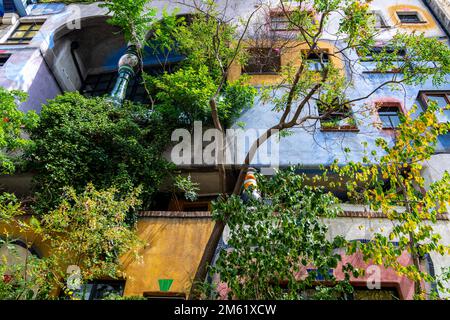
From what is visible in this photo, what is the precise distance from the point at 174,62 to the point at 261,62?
13.6 ft

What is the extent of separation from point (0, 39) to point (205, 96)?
9853 millimetres

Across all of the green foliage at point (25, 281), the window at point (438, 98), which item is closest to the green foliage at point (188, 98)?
the green foliage at point (25, 281)

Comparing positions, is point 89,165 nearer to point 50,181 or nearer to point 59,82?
point 50,181

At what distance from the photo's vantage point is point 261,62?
1355 cm

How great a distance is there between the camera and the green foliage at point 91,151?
8531 mm

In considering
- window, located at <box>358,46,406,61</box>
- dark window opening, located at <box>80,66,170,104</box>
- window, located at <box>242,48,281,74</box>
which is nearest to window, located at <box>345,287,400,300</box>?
window, located at <box>358,46,406,61</box>

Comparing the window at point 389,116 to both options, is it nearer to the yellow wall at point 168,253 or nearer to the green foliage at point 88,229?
the yellow wall at point 168,253

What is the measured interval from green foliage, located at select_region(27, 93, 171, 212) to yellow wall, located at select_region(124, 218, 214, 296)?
3.34 ft

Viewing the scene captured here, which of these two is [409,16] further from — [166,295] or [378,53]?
[166,295]

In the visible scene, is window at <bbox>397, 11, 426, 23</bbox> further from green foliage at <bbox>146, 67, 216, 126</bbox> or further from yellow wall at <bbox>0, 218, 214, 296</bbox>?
yellow wall at <bbox>0, 218, 214, 296</bbox>

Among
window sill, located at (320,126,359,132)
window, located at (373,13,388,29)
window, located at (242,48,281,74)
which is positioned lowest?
window sill, located at (320,126,359,132)

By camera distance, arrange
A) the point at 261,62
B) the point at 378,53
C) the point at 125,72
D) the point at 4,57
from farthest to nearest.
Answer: the point at 4,57 < the point at 261,62 < the point at 125,72 < the point at 378,53

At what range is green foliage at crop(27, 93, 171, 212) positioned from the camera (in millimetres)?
8531

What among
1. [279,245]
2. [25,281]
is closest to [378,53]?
[279,245]
